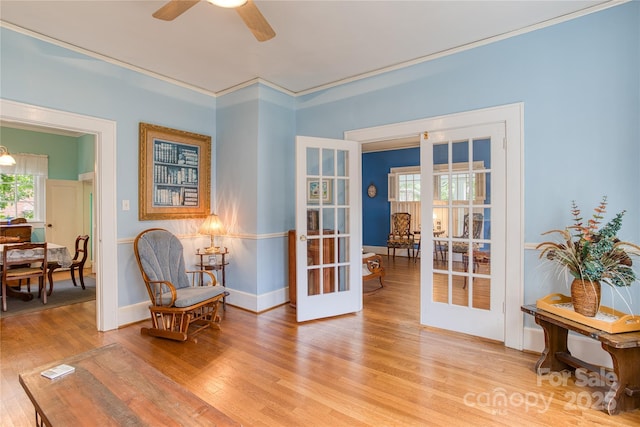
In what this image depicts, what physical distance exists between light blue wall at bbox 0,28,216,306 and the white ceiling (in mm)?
152

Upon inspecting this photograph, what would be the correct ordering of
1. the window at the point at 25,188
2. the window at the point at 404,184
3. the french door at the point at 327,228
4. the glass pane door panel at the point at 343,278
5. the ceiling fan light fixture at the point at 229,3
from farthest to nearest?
the window at the point at 404,184 → the window at the point at 25,188 → the glass pane door panel at the point at 343,278 → the french door at the point at 327,228 → the ceiling fan light fixture at the point at 229,3

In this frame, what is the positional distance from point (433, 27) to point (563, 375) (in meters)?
2.94

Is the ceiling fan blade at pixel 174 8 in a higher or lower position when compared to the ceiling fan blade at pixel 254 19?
higher

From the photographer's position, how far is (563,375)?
2.38 meters

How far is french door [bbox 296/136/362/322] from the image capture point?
11.6 feet

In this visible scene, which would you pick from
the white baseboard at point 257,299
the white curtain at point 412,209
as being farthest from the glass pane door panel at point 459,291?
the white curtain at point 412,209

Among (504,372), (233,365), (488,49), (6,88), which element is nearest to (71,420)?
(233,365)

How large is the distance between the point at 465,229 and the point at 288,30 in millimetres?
2431

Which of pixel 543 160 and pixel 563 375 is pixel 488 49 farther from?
pixel 563 375

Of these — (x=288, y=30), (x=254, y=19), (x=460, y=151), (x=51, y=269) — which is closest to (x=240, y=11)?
(x=254, y=19)

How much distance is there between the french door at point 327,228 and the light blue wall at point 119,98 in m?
1.51

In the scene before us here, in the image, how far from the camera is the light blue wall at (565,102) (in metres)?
2.42

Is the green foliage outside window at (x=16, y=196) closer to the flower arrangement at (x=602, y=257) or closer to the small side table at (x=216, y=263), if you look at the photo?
the small side table at (x=216, y=263)

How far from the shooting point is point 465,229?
10.1 ft
